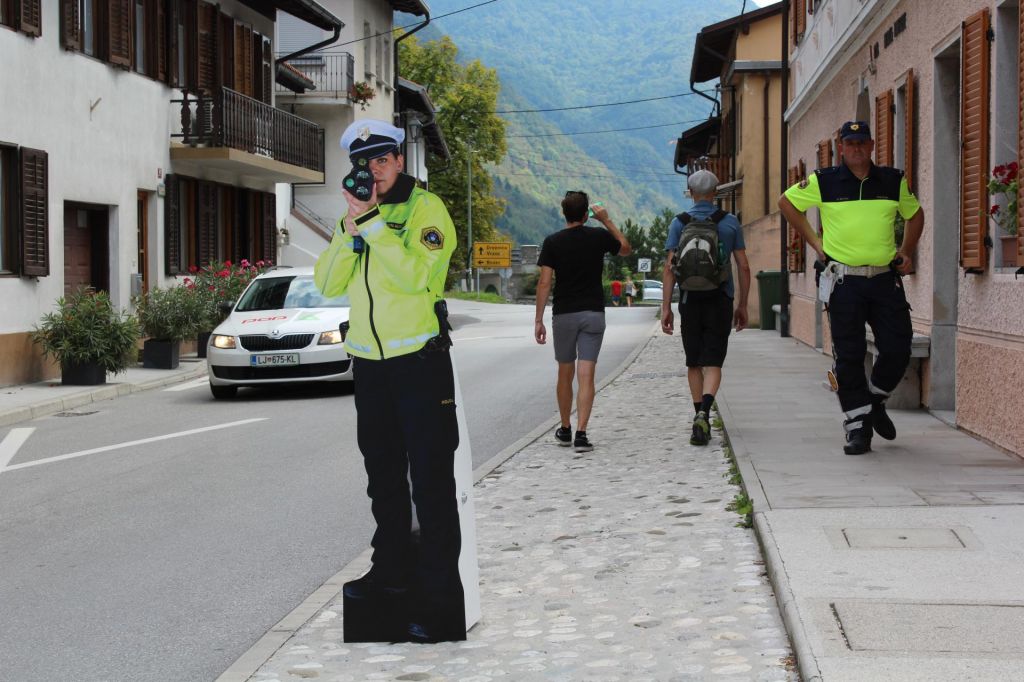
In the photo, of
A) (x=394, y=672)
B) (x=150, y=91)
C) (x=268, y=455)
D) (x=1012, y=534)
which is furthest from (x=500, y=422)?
(x=150, y=91)

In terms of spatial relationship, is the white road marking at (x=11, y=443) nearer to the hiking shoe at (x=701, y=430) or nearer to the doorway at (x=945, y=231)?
the hiking shoe at (x=701, y=430)

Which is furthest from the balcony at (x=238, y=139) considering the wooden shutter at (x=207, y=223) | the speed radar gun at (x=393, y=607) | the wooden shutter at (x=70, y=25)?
the speed radar gun at (x=393, y=607)

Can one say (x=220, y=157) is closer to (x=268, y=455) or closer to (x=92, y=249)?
(x=92, y=249)

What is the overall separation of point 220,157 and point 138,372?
6374 millimetres

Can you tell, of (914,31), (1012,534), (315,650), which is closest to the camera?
(315,650)

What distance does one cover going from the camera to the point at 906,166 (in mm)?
12742

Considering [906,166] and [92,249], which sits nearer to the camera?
[906,166]

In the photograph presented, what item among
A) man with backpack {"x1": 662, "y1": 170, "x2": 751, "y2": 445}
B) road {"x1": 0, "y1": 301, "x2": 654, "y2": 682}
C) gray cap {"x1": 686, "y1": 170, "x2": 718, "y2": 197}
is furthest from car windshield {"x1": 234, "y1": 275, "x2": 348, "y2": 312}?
gray cap {"x1": 686, "y1": 170, "x2": 718, "y2": 197}

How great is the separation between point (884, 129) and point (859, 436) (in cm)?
591

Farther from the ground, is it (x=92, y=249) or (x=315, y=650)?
(x=92, y=249)

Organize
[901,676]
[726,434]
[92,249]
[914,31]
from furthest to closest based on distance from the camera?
[92,249], [914,31], [726,434], [901,676]

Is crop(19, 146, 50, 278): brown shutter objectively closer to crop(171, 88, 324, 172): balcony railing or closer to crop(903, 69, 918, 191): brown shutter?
crop(171, 88, 324, 172): balcony railing

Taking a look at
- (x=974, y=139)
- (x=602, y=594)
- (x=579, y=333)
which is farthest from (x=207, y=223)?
(x=602, y=594)

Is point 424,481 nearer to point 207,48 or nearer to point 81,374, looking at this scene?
point 81,374
